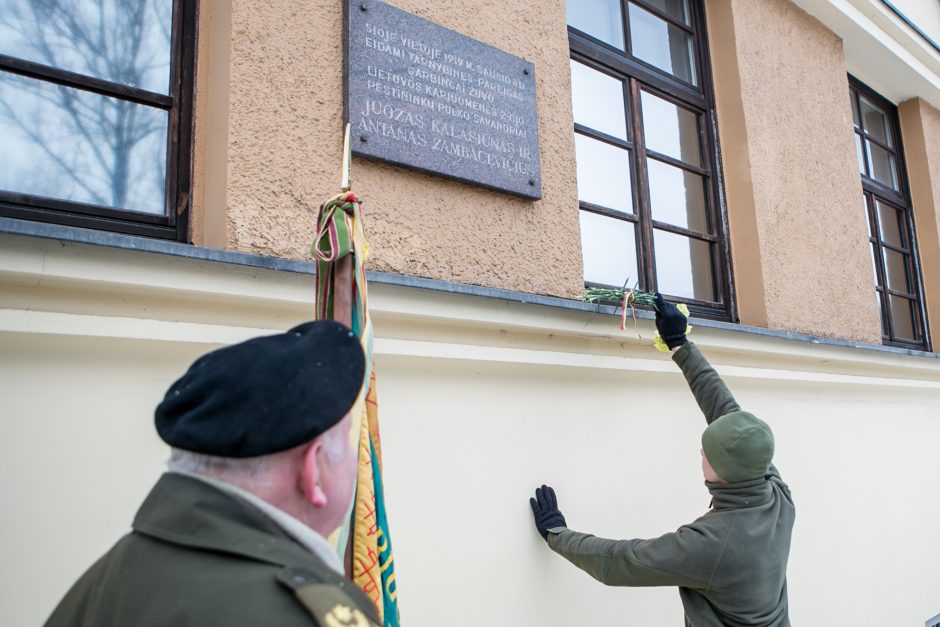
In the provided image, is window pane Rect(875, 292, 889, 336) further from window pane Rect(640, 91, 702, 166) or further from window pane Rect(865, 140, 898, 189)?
window pane Rect(640, 91, 702, 166)

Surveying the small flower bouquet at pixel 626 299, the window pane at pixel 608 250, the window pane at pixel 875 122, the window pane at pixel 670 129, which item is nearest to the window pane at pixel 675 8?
the window pane at pixel 670 129

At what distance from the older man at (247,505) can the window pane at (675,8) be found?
3.81 m

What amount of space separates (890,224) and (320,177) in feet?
17.7

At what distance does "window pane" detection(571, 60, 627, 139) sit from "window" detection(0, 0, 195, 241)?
1919 mm

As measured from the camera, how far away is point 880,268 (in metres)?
5.61

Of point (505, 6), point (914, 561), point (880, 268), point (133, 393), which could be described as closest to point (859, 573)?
point (914, 561)

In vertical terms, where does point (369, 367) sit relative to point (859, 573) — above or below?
above

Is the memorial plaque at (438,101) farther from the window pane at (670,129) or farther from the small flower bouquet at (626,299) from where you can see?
the window pane at (670,129)

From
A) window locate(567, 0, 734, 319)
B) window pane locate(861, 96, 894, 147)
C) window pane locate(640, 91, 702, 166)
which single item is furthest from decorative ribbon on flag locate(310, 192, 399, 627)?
window pane locate(861, 96, 894, 147)

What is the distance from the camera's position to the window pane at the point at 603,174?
352 centimetres

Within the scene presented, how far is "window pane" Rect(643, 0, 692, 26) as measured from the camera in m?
4.28

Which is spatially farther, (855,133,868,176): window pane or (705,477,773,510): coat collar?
(855,133,868,176): window pane

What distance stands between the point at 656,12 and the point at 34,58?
3304 millimetres

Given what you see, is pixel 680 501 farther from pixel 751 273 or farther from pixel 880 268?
pixel 880 268
